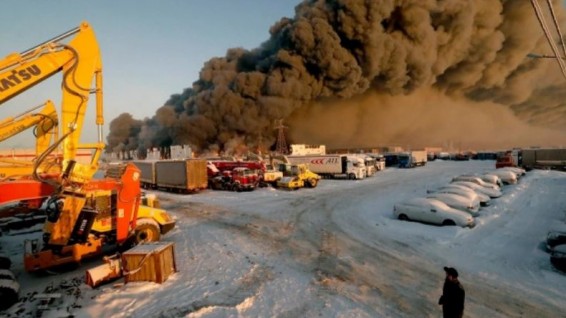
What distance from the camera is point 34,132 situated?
16969 mm

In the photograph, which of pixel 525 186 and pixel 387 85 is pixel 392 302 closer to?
pixel 525 186

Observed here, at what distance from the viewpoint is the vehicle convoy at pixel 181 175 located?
30250 mm

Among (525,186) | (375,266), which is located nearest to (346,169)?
(525,186)

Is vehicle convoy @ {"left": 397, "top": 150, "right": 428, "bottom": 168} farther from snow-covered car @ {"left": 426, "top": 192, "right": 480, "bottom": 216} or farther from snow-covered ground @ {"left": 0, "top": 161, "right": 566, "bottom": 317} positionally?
snow-covered car @ {"left": 426, "top": 192, "right": 480, "bottom": 216}

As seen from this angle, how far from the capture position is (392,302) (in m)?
7.99

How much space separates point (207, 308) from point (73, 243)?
580 centimetres

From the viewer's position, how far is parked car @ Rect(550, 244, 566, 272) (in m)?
9.72

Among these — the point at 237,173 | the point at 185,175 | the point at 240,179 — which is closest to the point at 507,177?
the point at 240,179

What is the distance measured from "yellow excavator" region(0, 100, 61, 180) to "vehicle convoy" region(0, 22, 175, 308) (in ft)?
11.3

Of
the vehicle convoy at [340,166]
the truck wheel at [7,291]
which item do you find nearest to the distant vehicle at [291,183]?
the vehicle convoy at [340,166]

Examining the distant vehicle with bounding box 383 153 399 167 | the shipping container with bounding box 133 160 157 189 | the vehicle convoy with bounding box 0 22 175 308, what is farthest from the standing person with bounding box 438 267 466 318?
the distant vehicle with bounding box 383 153 399 167

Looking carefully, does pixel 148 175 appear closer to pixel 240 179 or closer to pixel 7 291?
Result: pixel 240 179

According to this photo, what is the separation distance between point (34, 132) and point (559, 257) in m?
22.9

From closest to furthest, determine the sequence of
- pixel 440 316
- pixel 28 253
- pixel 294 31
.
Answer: pixel 440 316, pixel 28 253, pixel 294 31
